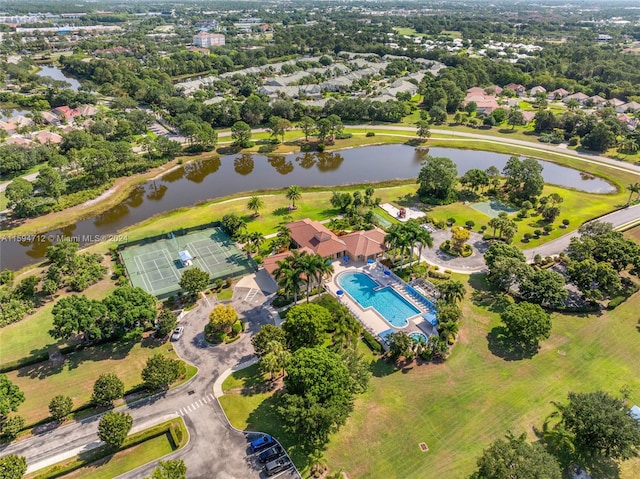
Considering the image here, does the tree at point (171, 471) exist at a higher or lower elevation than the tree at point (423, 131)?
higher

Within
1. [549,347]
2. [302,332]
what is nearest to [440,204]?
[549,347]

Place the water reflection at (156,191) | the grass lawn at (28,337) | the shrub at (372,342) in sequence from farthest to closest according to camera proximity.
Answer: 1. the water reflection at (156,191)
2. the shrub at (372,342)
3. the grass lawn at (28,337)

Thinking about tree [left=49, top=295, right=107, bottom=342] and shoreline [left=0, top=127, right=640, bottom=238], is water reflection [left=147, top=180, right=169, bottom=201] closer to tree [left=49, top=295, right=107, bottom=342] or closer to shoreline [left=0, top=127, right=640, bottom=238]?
shoreline [left=0, top=127, right=640, bottom=238]

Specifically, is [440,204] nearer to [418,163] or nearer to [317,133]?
[418,163]

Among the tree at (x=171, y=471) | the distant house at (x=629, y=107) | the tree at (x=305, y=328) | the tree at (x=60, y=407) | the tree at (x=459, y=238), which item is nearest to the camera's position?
the tree at (x=171, y=471)

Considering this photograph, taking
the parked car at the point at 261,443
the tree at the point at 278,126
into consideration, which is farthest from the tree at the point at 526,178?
the parked car at the point at 261,443

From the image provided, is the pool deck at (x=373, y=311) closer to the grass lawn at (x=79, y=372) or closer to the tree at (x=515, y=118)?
the grass lawn at (x=79, y=372)

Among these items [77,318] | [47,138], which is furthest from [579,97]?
[47,138]

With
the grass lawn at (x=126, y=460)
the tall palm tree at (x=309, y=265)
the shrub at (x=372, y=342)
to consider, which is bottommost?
the grass lawn at (x=126, y=460)
